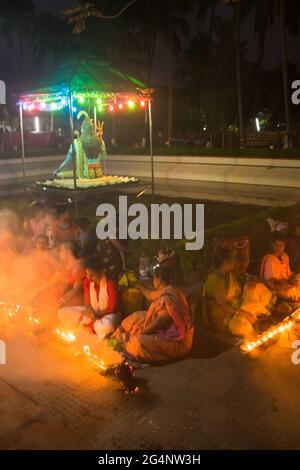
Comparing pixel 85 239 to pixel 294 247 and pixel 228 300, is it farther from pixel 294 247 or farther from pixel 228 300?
pixel 294 247

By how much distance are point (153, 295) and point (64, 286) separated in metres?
1.65

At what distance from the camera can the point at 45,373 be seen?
5406 mm

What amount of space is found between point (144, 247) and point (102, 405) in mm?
4048

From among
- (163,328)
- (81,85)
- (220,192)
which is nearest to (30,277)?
(163,328)

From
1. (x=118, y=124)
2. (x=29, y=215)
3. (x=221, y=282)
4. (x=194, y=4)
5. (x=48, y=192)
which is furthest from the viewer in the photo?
(x=118, y=124)

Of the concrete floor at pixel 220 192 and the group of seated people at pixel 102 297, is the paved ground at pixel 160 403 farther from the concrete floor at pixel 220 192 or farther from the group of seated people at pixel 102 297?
the concrete floor at pixel 220 192

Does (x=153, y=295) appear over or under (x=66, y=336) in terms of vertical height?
over

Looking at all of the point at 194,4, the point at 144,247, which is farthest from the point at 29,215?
the point at 194,4

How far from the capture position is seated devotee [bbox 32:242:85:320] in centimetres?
659

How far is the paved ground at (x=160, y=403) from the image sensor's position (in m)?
4.24

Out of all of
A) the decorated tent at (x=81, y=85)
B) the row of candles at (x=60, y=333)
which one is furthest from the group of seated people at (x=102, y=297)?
the decorated tent at (x=81, y=85)

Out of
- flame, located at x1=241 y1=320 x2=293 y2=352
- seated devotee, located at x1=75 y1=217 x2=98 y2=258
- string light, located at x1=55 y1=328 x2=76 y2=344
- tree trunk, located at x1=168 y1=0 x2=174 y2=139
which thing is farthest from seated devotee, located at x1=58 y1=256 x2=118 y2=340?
tree trunk, located at x1=168 y1=0 x2=174 y2=139

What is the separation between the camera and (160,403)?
188 inches

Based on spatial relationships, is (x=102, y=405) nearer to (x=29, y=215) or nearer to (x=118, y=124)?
(x=29, y=215)
